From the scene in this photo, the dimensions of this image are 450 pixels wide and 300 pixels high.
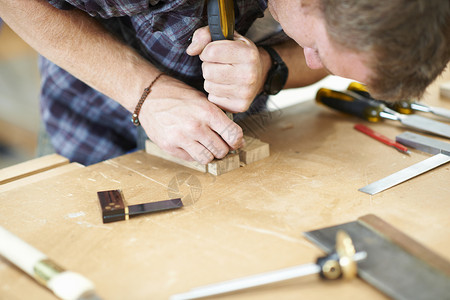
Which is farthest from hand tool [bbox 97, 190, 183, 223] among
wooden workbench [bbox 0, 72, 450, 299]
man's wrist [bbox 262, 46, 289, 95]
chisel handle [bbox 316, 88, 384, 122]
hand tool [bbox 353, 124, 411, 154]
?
chisel handle [bbox 316, 88, 384, 122]

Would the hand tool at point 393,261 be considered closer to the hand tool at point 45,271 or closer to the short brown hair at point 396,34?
the short brown hair at point 396,34

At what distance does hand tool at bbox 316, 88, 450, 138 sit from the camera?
124 cm

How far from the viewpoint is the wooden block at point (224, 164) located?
1.05 meters

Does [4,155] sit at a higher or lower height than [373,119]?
lower

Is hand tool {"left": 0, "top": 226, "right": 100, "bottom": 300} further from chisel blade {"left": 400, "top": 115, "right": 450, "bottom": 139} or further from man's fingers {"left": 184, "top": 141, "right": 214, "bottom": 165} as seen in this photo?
chisel blade {"left": 400, "top": 115, "right": 450, "bottom": 139}

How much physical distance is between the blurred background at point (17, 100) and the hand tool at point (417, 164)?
2.38 m

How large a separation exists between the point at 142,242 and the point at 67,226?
0.54ft

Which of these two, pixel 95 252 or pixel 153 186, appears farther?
pixel 153 186

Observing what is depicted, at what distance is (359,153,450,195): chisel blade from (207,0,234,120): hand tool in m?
0.45

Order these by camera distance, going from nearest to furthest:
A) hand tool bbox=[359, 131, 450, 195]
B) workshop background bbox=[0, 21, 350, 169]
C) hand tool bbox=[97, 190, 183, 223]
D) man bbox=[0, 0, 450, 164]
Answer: man bbox=[0, 0, 450, 164] → hand tool bbox=[97, 190, 183, 223] → hand tool bbox=[359, 131, 450, 195] → workshop background bbox=[0, 21, 350, 169]

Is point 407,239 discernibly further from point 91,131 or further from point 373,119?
point 91,131

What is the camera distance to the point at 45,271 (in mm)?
668

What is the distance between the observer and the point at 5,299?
0.67 meters

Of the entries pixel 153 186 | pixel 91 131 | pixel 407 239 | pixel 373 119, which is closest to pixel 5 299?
pixel 153 186
